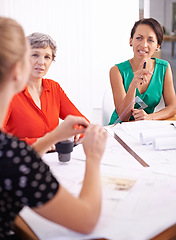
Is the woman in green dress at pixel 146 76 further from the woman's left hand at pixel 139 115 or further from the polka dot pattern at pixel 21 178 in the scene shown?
the polka dot pattern at pixel 21 178

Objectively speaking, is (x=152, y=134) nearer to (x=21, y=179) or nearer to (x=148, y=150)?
(x=148, y=150)

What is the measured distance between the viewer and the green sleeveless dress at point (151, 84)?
2305 millimetres

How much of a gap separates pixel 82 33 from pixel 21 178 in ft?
11.7

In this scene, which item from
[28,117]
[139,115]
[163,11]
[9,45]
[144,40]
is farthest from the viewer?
[163,11]

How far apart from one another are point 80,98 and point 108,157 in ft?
9.52

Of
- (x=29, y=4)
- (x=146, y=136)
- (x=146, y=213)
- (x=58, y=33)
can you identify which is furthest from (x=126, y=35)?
(x=146, y=213)

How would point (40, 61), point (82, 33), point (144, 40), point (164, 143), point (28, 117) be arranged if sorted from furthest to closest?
point (82, 33), point (144, 40), point (40, 61), point (28, 117), point (164, 143)

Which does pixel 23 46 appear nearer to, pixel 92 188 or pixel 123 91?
pixel 92 188

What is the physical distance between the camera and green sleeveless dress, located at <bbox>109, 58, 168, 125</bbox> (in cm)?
230

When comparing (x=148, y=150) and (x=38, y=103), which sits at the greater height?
(x=38, y=103)

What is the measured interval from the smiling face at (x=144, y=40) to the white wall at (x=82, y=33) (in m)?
1.90

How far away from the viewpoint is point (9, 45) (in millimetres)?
737

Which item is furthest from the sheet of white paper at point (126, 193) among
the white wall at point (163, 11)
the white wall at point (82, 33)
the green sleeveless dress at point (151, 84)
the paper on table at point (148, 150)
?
the white wall at point (163, 11)

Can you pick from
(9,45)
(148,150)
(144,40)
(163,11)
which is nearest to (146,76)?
(144,40)
